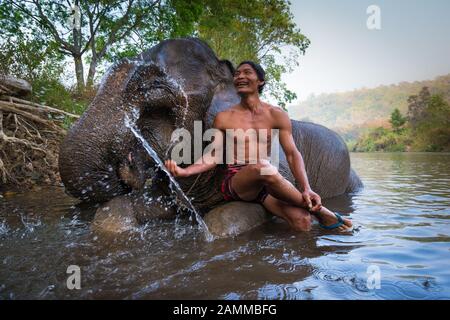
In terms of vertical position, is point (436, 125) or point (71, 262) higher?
point (436, 125)

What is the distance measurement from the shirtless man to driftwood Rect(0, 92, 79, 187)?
13.8 ft

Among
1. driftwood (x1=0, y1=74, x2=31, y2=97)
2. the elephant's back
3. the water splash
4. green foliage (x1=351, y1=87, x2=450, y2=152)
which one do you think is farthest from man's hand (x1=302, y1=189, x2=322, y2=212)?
green foliage (x1=351, y1=87, x2=450, y2=152)

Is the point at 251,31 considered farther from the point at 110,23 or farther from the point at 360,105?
the point at 360,105

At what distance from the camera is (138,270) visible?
7.14 ft

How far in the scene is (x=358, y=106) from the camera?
145 meters

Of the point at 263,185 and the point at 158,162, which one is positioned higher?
the point at 158,162

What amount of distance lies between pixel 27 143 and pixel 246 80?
4480 millimetres

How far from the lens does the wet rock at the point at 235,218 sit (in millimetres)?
3070

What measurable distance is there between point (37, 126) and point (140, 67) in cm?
436

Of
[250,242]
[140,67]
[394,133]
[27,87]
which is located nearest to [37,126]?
[27,87]

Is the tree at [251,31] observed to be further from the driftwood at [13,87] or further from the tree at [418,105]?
the tree at [418,105]

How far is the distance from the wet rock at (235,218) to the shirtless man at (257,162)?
0.08 meters

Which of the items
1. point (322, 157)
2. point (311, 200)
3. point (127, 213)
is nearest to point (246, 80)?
point (311, 200)
